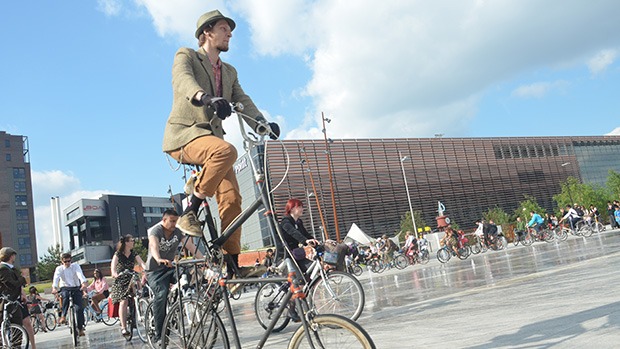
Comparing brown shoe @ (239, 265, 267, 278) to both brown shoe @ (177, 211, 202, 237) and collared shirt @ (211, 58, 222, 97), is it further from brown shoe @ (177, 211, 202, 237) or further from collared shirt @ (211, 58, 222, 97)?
collared shirt @ (211, 58, 222, 97)

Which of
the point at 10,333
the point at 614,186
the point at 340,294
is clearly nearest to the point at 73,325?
the point at 10,333

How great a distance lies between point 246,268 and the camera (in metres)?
3.69

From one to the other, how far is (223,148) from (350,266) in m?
21.1

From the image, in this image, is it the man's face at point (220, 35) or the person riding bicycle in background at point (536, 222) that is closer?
the man's face at point (220, 35)

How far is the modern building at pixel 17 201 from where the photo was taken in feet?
297

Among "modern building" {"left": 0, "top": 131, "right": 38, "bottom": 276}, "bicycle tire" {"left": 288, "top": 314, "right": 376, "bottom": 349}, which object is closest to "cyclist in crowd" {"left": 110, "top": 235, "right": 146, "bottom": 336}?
"bicycle tire" {"left": 288, "top": 314, "right": 376, "bottom": 349}

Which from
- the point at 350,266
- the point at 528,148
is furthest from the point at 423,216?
the point at 350,266

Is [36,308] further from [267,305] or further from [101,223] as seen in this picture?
[101,223]

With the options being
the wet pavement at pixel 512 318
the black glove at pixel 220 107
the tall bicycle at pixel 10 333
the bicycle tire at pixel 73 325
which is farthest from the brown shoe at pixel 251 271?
the bicycle tire at pixel 73 325

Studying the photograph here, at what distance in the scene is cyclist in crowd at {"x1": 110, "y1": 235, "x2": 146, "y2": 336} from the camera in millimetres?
8523

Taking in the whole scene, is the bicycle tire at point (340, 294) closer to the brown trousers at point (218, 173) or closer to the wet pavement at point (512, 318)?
the wet pavement at point (512, 318)

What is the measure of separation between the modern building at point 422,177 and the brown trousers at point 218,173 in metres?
61.6

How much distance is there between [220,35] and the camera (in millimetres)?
3879

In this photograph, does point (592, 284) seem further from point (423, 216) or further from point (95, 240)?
point (95, 240)
